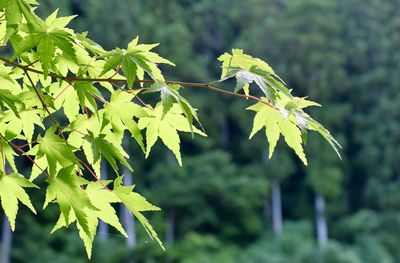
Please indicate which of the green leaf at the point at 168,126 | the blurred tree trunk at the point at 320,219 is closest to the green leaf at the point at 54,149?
the green leaf at the point at 168,126

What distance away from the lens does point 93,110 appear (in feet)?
2.13

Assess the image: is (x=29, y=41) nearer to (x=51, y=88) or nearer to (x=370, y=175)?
(x=51, y=88)

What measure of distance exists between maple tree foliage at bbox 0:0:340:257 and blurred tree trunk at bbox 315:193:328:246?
981 cm

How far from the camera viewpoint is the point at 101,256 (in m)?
8.83

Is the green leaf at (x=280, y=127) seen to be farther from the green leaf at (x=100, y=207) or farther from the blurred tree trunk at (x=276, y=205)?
the blurred tree trunk at (x=276, y=205)

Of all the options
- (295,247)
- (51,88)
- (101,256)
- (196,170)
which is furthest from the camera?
(196,170)

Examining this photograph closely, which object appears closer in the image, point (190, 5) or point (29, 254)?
point (29, 254)

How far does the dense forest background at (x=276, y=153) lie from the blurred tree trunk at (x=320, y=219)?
23 millimetres

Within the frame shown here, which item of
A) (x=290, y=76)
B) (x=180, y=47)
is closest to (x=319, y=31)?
(x=290, y=76)

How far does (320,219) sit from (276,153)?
119 cm

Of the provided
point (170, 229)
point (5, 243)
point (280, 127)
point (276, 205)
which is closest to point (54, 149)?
point (280, 127)

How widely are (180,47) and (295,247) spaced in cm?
357

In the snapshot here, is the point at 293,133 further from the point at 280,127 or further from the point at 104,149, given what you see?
the point at 104,149

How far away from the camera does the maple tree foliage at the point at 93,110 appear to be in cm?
55
